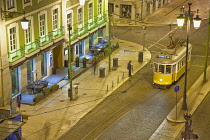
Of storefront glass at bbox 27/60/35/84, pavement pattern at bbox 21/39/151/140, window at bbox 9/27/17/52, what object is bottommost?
pavement pattern at bbox 21/39/151/140

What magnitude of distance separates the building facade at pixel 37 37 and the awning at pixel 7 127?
892 cm

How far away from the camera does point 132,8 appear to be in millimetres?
69125

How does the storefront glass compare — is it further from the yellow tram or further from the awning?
the awning

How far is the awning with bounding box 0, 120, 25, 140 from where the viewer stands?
82.9ft

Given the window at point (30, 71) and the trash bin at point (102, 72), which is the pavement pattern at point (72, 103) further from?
the window at point (30, 71)

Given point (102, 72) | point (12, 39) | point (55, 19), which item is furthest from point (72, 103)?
point (55, 19)

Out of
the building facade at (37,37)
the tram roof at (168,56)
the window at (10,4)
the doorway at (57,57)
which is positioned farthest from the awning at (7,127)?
the doorway at (57,57)

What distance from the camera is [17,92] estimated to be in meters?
37.8

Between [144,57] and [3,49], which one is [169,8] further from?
[3,49]

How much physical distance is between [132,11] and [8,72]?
36.7 meters

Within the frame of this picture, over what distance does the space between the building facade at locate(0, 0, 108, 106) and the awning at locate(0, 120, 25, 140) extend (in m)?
8.92

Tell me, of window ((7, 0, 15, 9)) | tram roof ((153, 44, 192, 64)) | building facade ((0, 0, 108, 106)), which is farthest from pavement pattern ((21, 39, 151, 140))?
window ((7, 0, 15, 9))

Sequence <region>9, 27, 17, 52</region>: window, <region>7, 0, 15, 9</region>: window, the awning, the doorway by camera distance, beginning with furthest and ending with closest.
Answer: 1. the doorway
2. <region>9, 27, 17, 52</region>: window
3. <region>7, 0, 15, 9</region>: window
4. the awning

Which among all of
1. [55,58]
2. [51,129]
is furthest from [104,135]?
[55,58]
